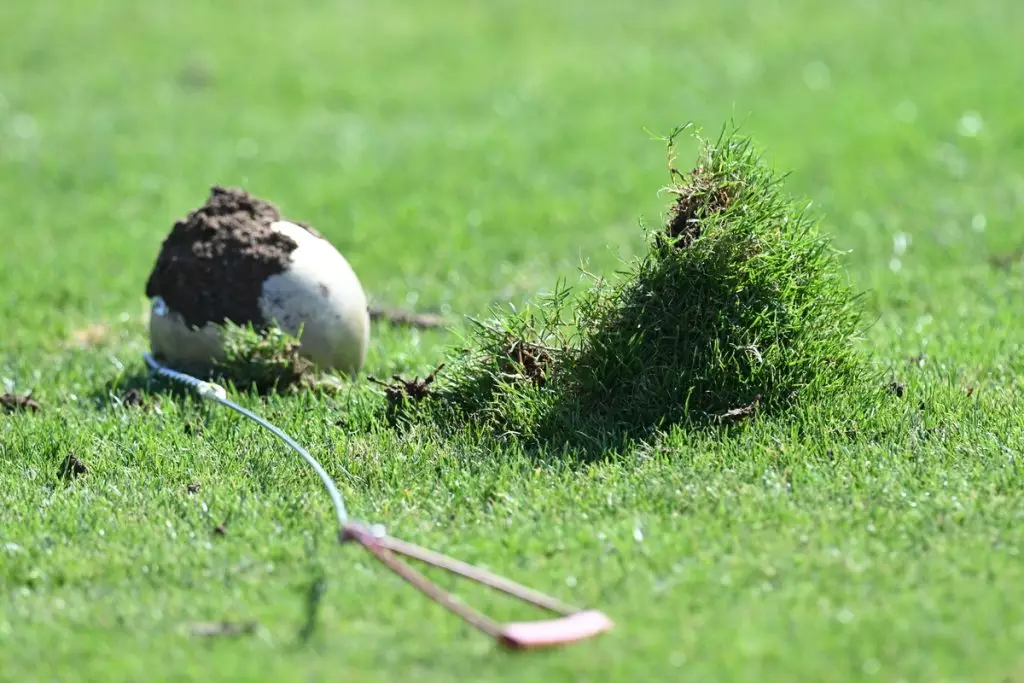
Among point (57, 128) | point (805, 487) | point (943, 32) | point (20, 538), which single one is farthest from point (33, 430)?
point (943, 32)

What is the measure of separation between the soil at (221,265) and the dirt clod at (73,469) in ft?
3.73

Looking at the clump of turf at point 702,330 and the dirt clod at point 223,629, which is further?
the clump of turf at point 702,330

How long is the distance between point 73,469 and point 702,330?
8.48ft

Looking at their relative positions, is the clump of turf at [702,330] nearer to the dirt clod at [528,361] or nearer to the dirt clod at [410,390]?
the dirt clod at [528,361]

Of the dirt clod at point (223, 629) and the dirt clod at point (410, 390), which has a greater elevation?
the dirt clod at point (410, 390)

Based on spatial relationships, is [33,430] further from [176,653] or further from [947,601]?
[947,601]

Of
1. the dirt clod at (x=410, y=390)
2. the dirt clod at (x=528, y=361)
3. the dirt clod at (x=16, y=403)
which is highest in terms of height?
the dirt clod at (x=528, y=361)

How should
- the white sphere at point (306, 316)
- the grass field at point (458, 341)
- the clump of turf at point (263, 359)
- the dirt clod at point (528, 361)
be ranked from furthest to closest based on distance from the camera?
1. the white sphere at point (306, 316)
2. the clump of turf at point (263, 359)
3. the dirt clod at point (528, 361)
4. the grass field at point (458, 341)

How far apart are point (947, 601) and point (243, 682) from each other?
2.03 m

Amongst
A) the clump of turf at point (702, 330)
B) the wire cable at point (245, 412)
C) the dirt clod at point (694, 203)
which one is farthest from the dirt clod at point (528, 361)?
the wire cable at point (245, 412)

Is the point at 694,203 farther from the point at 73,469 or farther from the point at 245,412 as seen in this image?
the point at 73,469

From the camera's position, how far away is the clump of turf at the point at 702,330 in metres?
5.24

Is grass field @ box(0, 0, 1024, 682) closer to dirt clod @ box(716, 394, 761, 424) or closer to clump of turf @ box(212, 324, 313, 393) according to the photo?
dirt clod @ box(716, 394, 761, 424)

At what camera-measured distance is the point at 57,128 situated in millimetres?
12234
